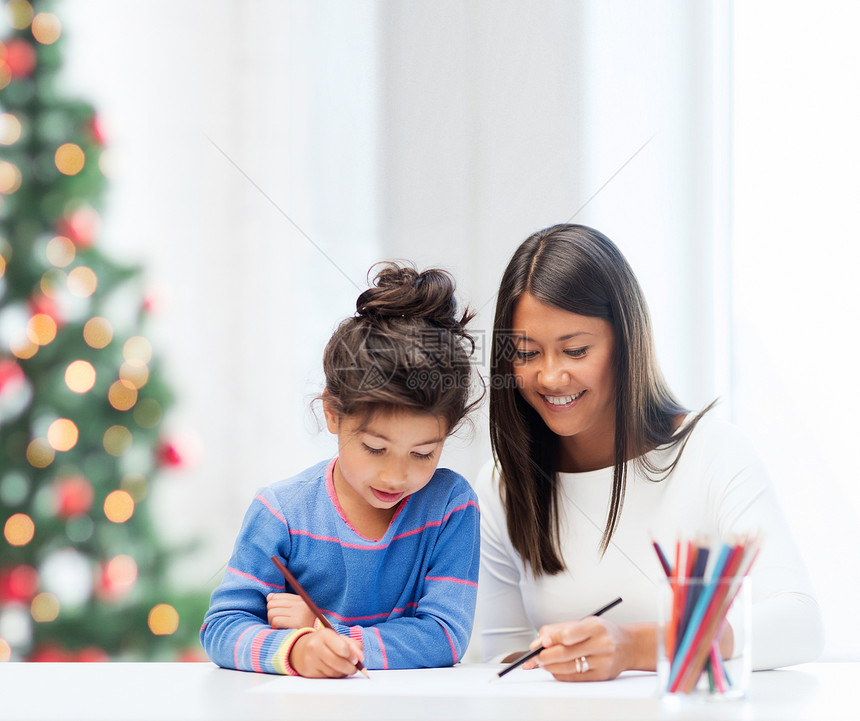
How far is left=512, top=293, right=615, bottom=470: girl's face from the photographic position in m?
1.11

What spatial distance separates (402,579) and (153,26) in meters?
1.80

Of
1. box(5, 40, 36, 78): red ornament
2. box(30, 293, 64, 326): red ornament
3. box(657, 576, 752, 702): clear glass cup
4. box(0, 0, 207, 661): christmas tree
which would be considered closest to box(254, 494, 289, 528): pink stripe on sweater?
box(657, 576, 752, 702): clear glass cup

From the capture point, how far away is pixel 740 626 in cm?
73

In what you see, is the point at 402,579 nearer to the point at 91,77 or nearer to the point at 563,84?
the point at 563,84

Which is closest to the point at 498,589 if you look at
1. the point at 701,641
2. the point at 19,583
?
the point at 701,641

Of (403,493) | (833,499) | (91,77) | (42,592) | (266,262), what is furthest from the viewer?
(91,77)

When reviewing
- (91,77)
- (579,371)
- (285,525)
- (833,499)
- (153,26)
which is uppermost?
(153,26)

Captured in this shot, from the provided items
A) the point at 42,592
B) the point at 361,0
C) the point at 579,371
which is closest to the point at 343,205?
the point at 361,0

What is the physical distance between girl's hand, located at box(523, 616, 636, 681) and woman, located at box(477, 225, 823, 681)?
26cm

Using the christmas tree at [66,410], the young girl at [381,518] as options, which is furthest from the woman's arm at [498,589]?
the christmas tree at [66,410]

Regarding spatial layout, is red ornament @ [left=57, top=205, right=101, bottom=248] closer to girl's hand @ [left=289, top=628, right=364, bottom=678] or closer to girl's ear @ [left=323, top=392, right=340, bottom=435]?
girl's ear @ [left=323, top=392, right=340, bottom=435]

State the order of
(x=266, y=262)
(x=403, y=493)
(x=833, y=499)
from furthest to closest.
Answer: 1. (x=266, y=262)
2. (x=833, y=499)
3. (x=403, y=493)

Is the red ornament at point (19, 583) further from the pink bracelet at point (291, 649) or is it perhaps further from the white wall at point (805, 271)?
the white wall at point (805, 271)

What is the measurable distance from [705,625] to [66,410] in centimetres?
166
